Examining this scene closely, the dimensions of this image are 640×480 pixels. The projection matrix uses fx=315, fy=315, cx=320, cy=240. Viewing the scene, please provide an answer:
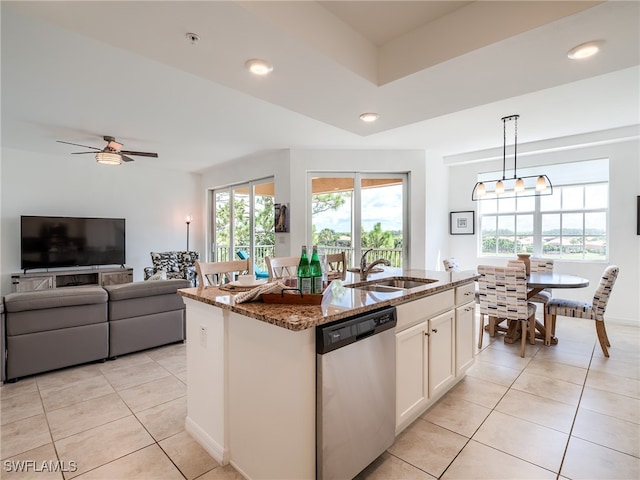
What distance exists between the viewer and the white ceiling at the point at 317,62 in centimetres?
157

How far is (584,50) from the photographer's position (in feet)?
5.93

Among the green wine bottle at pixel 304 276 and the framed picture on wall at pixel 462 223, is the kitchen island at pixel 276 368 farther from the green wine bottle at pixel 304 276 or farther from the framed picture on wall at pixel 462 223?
the framed picture on wall at pixel 462 223

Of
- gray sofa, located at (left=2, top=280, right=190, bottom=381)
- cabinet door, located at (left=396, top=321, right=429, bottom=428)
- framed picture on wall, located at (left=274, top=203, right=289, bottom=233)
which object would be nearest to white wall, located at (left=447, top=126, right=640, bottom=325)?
framed picture on wall, located at (left=274, top=203, right=289, bottom=233)

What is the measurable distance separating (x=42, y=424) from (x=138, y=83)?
9.26 feet

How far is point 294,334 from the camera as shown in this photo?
1398 mm

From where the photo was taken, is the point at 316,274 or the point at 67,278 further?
the point at 67,278

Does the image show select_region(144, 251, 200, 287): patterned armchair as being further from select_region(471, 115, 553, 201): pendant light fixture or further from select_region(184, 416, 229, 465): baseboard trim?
select_region(471, 115, 553, 201): pendant light fixture

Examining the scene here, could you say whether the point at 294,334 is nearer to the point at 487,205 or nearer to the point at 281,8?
the point at 281,8

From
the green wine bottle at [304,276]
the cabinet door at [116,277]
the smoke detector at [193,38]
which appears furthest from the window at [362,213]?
the cabinet door at [116,277]

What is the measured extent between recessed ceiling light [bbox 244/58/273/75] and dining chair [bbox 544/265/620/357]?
3818 mm

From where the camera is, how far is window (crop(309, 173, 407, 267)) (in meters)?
5.21

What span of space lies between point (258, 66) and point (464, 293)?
231 centimetres

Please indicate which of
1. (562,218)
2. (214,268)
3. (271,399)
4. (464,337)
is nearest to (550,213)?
(562,218)

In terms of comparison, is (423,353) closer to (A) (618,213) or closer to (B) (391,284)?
(B) (391,284)
